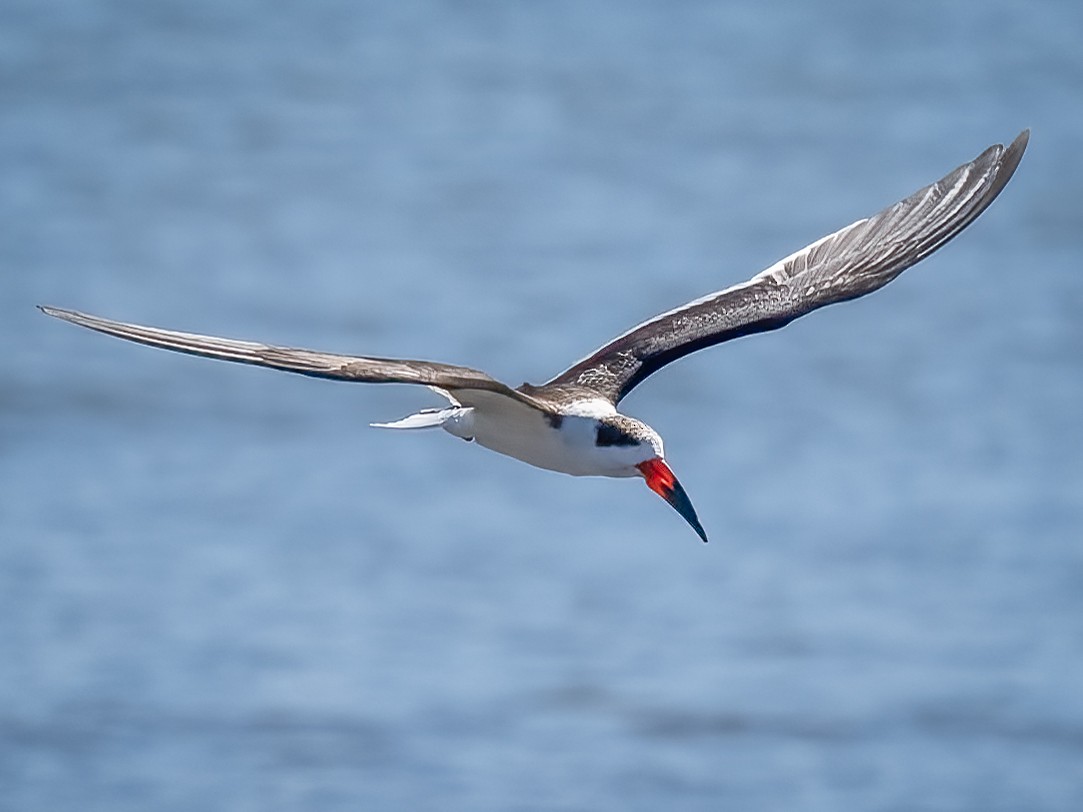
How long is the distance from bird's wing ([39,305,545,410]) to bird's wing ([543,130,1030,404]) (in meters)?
1.76

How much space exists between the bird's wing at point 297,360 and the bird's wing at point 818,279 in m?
1.76

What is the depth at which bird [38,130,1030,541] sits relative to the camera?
254 inches

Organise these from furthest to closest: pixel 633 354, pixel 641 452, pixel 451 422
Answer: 1. pixel 633 354
2. pixel 451 422
3. pixel 641 452

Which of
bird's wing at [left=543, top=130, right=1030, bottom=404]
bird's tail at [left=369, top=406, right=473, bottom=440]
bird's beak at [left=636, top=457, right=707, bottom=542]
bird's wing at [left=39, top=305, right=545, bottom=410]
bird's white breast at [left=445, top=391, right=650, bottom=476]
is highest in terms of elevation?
bird's wing at [left=543, top=130, right=1030, bottom=404]

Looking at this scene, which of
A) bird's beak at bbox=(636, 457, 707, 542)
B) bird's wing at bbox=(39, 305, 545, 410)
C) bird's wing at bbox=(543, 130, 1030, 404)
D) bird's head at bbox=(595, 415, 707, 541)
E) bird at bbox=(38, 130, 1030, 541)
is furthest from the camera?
bird's wing at bbox=(543, 130, 1030, 404)

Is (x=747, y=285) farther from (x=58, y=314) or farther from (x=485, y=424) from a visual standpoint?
(x=58, y=314)

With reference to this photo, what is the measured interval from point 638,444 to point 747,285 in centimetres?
175

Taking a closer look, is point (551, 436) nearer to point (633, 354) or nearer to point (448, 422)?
point (448, 422)

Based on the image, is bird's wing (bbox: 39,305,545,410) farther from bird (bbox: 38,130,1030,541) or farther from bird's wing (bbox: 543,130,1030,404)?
bird's wing (bbox: 543,130,1030,404)

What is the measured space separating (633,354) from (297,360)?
2428 millimetres

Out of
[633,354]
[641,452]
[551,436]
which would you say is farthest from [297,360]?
[633,354]

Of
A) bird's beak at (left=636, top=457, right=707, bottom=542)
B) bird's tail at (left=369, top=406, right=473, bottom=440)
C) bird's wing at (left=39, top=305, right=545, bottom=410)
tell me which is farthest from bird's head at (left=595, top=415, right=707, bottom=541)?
bird's wing at (left=39, top=305, right=545, bottom=410)

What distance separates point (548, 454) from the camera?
7.51 m

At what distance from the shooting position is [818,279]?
888cm
